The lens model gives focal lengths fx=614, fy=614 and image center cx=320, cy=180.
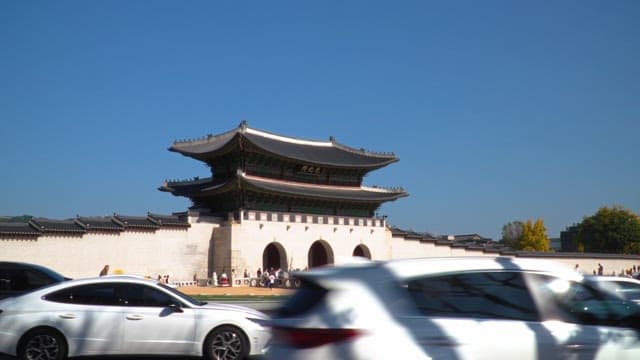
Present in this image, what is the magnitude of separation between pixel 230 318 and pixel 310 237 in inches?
1407

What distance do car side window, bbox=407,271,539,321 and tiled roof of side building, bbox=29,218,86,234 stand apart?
31.3 metres

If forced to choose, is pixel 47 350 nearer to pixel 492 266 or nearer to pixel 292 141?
pixel 492 266

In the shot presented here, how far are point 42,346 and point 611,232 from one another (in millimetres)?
76116

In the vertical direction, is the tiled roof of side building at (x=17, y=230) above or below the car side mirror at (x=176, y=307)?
above

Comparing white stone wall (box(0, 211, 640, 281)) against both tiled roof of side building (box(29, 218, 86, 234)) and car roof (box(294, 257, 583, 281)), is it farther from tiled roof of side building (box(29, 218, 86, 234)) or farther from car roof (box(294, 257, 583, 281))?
car roof (box(294, 257, 583, 281))

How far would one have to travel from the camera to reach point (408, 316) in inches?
192

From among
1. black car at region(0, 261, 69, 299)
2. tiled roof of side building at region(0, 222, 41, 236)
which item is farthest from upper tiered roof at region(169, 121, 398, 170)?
black car at region(0, 261, 69, 299)

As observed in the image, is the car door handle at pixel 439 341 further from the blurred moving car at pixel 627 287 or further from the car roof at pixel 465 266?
the blurred moving car at pixel 627 287

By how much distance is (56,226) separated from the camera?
33.2 metres

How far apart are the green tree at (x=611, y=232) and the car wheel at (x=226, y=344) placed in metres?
71.6

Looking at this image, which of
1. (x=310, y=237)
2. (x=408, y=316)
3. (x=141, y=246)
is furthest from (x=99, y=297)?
(x=310, y=237)

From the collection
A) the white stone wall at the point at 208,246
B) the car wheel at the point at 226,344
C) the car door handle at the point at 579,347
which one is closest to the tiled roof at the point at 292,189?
the white stone wall at the point at 208,246

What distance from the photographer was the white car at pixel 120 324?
884 cm

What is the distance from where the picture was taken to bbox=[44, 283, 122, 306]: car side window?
9141mm
